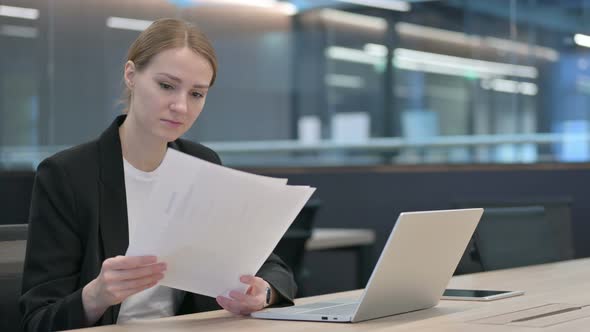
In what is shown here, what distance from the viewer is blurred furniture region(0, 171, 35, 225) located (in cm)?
377

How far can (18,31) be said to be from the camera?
207 inches

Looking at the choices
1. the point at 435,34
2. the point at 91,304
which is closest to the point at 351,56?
the point at 435,34

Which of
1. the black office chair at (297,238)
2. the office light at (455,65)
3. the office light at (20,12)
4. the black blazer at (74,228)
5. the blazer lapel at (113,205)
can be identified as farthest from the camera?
the office light at (455,65)

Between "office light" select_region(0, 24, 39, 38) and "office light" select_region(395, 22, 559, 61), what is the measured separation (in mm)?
2251

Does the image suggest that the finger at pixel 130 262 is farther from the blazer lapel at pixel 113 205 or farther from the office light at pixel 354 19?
the office light at pixel 354 19

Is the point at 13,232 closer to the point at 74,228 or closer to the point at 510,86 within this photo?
the point at 74,228

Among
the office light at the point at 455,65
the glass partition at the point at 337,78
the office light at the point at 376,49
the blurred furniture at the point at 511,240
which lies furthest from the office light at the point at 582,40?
the blurred furniture at the point at 511,240

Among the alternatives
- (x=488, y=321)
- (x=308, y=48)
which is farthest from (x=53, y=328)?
(x=308, y=48)

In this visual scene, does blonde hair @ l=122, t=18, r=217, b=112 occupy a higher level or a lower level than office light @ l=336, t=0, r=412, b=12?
lower

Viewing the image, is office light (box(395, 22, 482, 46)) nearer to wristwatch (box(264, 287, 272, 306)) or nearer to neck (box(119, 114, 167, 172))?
neck (box(119, 114, 167, 172))

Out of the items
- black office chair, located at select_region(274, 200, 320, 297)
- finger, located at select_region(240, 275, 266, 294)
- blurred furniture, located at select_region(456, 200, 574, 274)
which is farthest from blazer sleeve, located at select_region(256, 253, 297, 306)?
black office chair, located at select_region(274, 200, 320, 297)

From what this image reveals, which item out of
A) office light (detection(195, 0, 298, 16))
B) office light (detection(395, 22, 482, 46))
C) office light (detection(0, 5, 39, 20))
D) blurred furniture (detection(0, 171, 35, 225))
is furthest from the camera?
office light (detection(195, 0, 298, 16))

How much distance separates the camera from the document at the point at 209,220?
4.80 ft

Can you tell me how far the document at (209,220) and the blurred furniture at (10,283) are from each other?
481mm
